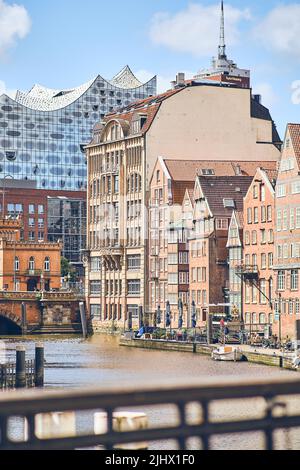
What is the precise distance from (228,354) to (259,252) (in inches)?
728

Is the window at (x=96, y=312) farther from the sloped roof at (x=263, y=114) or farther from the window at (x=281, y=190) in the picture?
the window at (x=281, y=190)

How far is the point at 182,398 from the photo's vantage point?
480 inches

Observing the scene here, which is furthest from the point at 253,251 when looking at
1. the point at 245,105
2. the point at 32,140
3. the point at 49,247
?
the point at 32,140

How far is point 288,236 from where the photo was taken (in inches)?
3546

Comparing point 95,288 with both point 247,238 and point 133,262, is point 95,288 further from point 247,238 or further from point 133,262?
point 247,238

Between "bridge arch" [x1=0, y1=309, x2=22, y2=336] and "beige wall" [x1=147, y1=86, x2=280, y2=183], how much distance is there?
60.0ft

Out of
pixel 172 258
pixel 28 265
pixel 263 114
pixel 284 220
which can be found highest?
pixel 263 114

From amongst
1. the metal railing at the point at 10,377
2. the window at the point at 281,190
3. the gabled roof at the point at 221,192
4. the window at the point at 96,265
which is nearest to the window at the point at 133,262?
the window at the point at 96,265

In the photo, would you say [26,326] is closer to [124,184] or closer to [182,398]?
[124,184]

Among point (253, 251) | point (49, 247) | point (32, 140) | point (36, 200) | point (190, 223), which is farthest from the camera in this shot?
point (32, 140)

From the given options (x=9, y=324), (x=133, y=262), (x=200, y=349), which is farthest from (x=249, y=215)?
(x=9, y=324)

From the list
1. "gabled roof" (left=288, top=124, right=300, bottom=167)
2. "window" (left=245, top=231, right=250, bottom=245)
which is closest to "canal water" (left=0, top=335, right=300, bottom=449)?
"window" (left=245, top=231, right=250, bottom=245)

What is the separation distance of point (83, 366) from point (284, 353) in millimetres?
11217

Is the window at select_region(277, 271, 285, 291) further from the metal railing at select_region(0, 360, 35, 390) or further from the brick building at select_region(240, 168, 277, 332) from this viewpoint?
the metal railing at select_region(0, 360, 35, 390)
